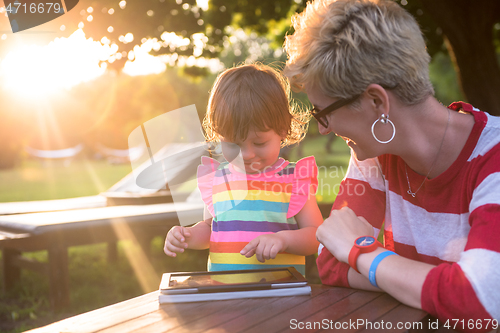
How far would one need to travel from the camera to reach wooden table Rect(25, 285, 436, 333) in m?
1.16

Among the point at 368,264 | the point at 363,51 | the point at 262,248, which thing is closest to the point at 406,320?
the point at 368,264

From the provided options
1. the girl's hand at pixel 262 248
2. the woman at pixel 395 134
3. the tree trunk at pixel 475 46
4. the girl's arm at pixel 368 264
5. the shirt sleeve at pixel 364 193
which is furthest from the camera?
the tree trunk at pixel 475 46

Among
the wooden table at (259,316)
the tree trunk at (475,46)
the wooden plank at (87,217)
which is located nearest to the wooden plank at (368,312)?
the wooden table at (259,316)

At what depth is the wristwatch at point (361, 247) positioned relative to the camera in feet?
4.57

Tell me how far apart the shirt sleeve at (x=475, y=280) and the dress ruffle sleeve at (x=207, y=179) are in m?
1.17

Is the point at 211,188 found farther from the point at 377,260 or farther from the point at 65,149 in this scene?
the point at 65,149

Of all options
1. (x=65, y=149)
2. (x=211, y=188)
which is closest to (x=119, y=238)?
(x=211, y=188)

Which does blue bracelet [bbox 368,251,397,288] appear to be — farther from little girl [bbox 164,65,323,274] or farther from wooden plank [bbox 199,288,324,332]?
little girl [bbox 164,65,323,274]

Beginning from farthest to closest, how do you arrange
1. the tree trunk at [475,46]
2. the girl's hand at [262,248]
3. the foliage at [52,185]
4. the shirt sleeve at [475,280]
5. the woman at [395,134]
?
1. the foliage at [52,185]
2. the tree trunk at [475,46]
3. the girl's hand at [262,248]
4. the woman at [395,134]
5. the shirt sleeve at [475,280]

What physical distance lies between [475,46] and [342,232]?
19.0 ft

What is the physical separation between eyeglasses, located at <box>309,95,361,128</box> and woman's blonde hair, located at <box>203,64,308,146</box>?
369 millimetres

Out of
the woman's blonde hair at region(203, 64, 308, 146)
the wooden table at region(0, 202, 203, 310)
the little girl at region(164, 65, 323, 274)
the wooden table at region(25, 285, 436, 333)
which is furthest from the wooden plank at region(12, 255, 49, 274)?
the wooden table at region(25, 285, 436, 333)

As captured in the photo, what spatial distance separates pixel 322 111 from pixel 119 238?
140 inches

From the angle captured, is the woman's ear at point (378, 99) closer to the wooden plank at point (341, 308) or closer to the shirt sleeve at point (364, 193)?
the shirt sleeve at point (364, 193)
